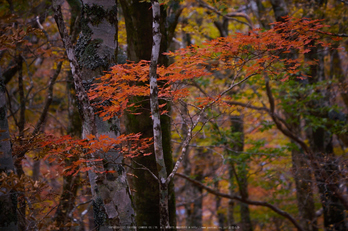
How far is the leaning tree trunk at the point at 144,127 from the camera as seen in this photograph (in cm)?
471

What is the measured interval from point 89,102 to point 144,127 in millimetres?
1712

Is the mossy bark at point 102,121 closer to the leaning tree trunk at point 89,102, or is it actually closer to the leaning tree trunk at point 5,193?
the leaning tree trunk at point 89,102

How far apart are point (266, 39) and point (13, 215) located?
3.95 meters

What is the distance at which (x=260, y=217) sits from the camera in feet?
36.3

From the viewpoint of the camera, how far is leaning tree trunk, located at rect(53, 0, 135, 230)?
3127mm

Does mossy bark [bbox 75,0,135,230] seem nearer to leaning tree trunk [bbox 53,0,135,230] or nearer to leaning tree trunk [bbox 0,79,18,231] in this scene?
leaning tree trunk [bbox 53,0,135,230]

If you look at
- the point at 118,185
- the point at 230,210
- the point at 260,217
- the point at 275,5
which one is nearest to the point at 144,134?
the point at 118,185

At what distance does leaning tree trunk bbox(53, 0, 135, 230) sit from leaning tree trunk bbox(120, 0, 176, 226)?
45.2 inches

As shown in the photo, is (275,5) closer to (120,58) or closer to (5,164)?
(120,58)

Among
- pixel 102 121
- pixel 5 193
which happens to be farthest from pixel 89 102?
pixel 5 193

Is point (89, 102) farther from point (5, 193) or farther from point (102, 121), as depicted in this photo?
point (5, 193)

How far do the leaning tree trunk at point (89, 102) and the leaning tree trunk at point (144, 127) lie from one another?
1.15 m

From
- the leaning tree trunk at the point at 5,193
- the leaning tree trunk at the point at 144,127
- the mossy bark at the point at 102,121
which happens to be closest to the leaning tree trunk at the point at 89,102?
the mossy bark at the point at 102,121

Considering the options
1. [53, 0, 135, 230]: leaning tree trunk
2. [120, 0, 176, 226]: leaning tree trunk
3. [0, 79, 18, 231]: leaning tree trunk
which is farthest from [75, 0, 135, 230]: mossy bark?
[120, 0, 176, 226]: leaning tree trunk
